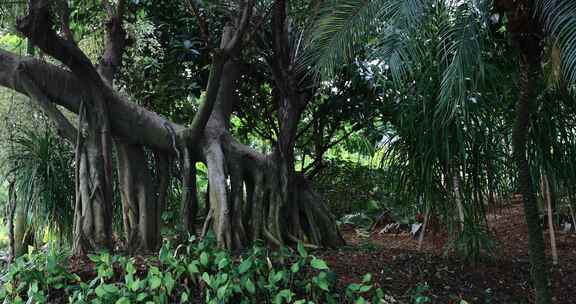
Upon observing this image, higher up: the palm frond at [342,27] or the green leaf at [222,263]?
the palm frond at [342,27]

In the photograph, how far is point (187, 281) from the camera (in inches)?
182

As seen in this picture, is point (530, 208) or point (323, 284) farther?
point (530, 208)

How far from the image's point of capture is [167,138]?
20.1ft

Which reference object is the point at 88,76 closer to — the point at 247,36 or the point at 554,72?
the point at 247,36

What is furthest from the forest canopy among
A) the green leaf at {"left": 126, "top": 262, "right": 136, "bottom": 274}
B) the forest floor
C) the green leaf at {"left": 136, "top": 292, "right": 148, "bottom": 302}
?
the forest floor

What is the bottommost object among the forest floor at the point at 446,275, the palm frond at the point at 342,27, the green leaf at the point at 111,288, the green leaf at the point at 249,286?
the forest floor at the point at 446,275

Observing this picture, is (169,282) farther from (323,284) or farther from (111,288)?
(323,284)

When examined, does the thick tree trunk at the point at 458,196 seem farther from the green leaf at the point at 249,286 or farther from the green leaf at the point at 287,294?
the green leaf at the point at 249,286

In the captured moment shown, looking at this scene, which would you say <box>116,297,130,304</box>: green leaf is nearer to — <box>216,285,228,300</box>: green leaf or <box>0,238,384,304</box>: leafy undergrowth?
<box>0,238,384,304</box>: leafy undergrowth

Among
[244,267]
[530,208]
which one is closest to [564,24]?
[530,208]

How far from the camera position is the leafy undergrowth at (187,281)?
431 centimetres

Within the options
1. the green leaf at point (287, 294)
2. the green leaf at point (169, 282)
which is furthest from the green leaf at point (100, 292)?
the green leaf at point (287, 294)

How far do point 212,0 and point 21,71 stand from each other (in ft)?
6.23

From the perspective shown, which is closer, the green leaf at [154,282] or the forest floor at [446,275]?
the green leaf at [154,282]
